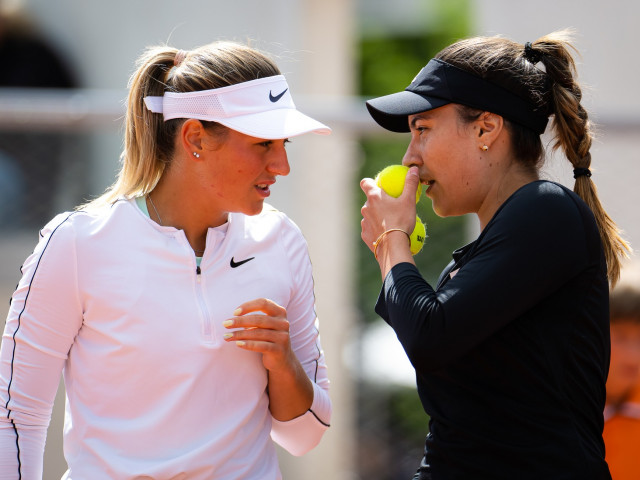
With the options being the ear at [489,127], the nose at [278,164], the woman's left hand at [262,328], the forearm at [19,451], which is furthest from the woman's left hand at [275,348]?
the ear at [489,127]

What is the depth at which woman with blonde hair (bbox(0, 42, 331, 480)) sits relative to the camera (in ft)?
7.88

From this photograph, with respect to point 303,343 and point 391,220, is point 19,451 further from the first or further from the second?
point 391,220

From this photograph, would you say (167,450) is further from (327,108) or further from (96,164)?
(96,164)

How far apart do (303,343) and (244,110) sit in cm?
74

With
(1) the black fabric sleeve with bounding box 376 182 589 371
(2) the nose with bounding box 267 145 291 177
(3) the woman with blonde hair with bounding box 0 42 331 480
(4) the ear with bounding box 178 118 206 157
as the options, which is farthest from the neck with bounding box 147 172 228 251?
(1) the black fabric sleeve with bounding box 376 182 589 371

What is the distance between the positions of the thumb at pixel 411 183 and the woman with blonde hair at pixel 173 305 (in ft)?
0.97

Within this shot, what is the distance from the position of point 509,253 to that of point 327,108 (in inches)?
108

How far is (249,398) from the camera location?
2.51 m

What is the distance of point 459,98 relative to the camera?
245cm

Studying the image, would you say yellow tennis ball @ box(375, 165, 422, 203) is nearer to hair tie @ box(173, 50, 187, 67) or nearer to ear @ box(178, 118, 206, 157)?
ear @ box(178, 118, 206, 157)

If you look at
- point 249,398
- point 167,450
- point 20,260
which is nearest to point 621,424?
point 249,398

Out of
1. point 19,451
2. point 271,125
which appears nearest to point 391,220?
point 271,125

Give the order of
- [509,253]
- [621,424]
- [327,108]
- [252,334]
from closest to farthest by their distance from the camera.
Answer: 1. [509,253]
2. [252,334]
3. [621,424]
4. [327,108]

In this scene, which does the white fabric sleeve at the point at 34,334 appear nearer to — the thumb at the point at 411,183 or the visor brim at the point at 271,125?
the visor brim at the point at 271,125
